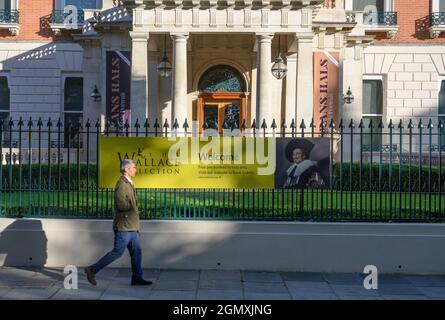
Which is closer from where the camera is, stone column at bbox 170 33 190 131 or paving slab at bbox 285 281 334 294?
paving slab at bbox 285 281 334 294

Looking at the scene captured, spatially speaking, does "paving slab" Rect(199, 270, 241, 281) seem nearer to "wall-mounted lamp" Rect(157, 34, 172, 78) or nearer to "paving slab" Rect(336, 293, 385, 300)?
"paving slab" Rect(336, 293, 385, 300)

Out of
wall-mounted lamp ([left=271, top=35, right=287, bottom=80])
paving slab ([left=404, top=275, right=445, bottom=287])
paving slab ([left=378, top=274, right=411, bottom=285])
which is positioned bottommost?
paving slab ([left=404, top=275, right=445, bottom=287])

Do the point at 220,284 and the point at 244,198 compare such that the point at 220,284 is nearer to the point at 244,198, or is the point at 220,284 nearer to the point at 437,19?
the point at 244,198

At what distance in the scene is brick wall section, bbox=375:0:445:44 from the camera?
27797 mm

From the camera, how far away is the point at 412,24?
27.9m

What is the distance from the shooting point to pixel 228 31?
70.1 ft

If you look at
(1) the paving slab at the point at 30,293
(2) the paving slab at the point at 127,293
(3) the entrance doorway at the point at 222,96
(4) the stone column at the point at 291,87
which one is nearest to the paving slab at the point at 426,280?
(2) the paving slab at the point at 127,293

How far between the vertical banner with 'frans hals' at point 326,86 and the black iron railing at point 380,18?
17.6 ft

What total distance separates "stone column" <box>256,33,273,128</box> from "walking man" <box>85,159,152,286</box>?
11804mm

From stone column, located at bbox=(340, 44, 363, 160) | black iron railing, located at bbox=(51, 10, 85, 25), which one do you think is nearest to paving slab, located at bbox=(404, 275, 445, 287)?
stone column, located at bbox=(340, 44, 363, 160)

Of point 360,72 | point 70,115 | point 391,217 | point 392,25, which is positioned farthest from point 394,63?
point 391,217

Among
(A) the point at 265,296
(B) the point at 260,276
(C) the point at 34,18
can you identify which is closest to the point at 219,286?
(A) the point at 265,296

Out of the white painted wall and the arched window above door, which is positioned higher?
the arched window above door

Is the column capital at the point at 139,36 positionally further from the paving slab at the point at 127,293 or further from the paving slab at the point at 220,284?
the paving slab at the point at 127,293
